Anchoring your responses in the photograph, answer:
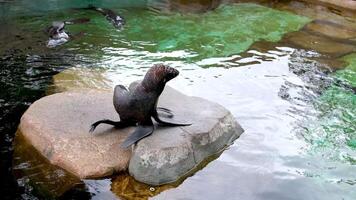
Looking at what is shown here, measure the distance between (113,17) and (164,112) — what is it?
17.5ft

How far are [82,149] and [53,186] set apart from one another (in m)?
0.42

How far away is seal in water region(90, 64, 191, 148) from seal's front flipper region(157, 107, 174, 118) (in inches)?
6.9

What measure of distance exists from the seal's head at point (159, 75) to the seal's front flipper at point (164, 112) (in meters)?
0.43

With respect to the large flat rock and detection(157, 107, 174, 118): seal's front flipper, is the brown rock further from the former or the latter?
detection(157, 107, 174, 118): seal's front flipper

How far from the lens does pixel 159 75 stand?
4.14 meters

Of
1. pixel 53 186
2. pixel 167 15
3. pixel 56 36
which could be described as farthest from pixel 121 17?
pixel 53 186

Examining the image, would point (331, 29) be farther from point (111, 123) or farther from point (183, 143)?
point (111, 123)

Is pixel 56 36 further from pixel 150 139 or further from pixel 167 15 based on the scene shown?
pixel 150 139

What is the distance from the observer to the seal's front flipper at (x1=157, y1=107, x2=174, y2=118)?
14.8ft

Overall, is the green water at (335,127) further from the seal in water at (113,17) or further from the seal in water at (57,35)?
the seal in water at (113,17)

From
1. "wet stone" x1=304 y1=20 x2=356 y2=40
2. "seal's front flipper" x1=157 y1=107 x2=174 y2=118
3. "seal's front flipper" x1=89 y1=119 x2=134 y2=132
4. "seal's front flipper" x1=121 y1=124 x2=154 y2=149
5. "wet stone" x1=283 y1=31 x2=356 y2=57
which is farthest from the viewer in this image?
"wet stone" x1=304 y1=20 x2=356 y2=40

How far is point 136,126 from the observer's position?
14.5 feet

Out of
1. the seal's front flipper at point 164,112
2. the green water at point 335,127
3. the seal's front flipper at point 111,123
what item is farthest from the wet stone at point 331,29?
the seal's front flipper at point 111,123

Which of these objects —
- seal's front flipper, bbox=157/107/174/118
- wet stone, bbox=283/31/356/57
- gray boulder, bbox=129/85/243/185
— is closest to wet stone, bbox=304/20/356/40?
wet stone, bbox=283/31/356/57
